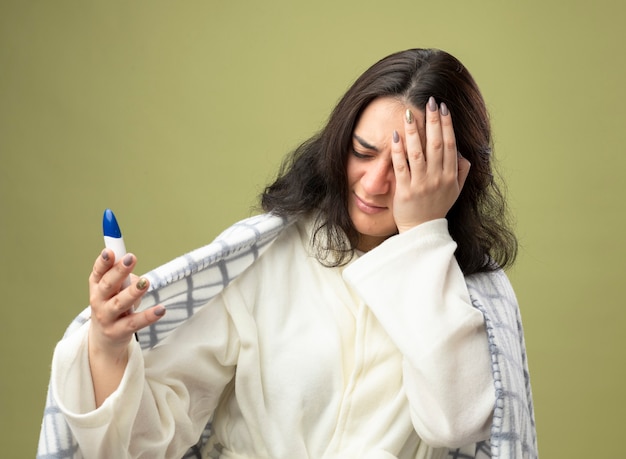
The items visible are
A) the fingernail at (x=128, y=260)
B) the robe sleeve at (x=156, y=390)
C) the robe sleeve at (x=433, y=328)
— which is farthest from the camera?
the robe sleeve at (x=433, y=328)

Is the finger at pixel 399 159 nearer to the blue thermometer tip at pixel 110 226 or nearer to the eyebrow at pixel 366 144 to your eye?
the eyebrow at pixel 366 144

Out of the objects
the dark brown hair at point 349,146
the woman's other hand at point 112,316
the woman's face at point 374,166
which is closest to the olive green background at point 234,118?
the dark brown hair at point 349,146

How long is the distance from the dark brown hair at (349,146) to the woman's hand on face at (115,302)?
0.41 m

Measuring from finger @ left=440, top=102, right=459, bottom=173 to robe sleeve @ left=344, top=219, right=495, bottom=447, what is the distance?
89 mm

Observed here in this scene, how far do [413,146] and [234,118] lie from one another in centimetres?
127

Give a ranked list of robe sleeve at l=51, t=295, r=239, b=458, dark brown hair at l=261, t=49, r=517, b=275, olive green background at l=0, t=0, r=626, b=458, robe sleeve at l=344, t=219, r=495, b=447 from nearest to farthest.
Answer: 1. robe sleeve at l=51, t=295, r=239, b=458
2. robe sleeve at l=344, t=219, r=495, b=447
3. dark brown hair at l=261, t=49, r=517, b=275
4. olive green background at l=0, t=0, r=626, b=458

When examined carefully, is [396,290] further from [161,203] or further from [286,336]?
Result: [161,203]

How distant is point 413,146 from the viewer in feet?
5.60

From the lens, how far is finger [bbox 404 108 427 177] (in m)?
1.71

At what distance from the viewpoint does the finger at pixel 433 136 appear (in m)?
1.72

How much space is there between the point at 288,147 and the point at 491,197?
1003 millimetres

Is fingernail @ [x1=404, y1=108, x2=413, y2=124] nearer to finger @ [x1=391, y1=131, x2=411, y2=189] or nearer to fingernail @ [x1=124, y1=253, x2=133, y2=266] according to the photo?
finger @ [x1=391, y1=131, x2=411, y2=189]

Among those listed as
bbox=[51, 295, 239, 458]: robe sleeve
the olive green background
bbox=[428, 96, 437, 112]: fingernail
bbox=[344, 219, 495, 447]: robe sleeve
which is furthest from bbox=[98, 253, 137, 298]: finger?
the olive green background

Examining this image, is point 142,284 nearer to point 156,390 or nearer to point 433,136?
point 156,390
